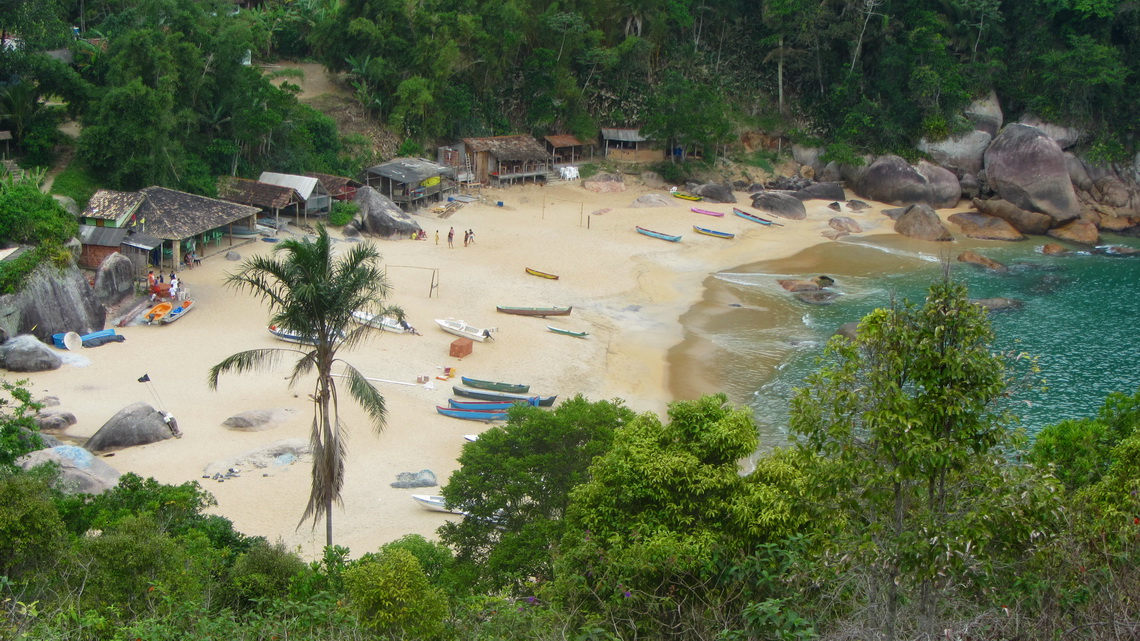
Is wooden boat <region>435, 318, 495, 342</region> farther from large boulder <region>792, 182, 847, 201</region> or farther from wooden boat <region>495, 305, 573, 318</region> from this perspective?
large boulder <region>792, 182, 847, 201</region>

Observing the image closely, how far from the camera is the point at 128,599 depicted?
38.9 feet

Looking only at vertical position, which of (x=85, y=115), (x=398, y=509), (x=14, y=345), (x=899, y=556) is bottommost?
(x=398, y=509)

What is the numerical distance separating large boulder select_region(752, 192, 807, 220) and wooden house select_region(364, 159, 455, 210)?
627 inches

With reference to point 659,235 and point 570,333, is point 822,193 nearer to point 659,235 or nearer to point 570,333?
point 659,235

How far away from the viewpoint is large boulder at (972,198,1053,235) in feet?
159

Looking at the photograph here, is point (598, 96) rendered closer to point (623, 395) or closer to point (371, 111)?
point (371, 111)

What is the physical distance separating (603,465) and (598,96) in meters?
45.8

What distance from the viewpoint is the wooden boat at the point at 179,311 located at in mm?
29672

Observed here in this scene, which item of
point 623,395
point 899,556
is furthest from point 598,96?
point 899,556

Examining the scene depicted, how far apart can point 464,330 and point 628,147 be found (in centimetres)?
2820

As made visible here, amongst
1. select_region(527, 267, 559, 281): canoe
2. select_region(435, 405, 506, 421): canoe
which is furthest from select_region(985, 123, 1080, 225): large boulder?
select_region(435, 405, 506, 421): canoe

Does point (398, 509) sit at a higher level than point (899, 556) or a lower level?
lower

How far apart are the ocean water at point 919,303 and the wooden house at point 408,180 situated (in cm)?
1460

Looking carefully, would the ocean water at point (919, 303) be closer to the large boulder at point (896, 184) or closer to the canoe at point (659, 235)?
the canoe at point (659, 235)
